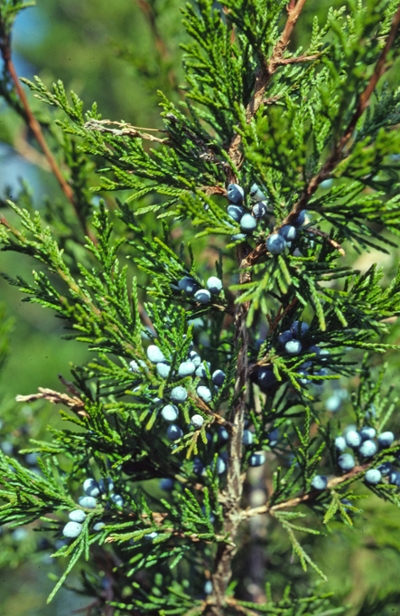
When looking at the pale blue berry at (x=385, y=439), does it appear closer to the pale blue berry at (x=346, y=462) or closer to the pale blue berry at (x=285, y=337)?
the pale blue berry at (x=346, y=462)

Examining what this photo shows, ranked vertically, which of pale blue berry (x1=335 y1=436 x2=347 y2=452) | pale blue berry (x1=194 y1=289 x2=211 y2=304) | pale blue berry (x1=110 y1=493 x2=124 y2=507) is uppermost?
pale blue berry (x1=194 y1=289 x2=211 y2=304)

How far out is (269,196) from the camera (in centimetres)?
71

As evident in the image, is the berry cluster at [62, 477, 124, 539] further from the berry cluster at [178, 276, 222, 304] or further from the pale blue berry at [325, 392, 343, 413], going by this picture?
the pale blue berry at [325, 392, 343, 413]

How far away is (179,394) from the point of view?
2.33ft

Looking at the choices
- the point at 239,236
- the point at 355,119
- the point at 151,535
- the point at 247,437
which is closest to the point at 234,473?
the point at 247,437

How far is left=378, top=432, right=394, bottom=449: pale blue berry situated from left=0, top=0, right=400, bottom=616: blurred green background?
0.56ft

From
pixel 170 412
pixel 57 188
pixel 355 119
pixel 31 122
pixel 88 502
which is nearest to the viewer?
pixel 355 119

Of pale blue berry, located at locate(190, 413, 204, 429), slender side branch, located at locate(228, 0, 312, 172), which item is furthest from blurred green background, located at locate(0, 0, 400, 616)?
slender side branch, located at locate(228, 0, 312, 172)

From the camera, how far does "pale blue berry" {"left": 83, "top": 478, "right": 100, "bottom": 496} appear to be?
0.84 m

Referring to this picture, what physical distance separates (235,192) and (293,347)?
0.24m

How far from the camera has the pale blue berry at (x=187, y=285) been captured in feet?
2.57

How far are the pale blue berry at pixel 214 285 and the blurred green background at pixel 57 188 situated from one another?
21.4 inches

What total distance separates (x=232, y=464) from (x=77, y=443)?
252mm

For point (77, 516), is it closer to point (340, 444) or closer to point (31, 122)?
point (340, 444)
